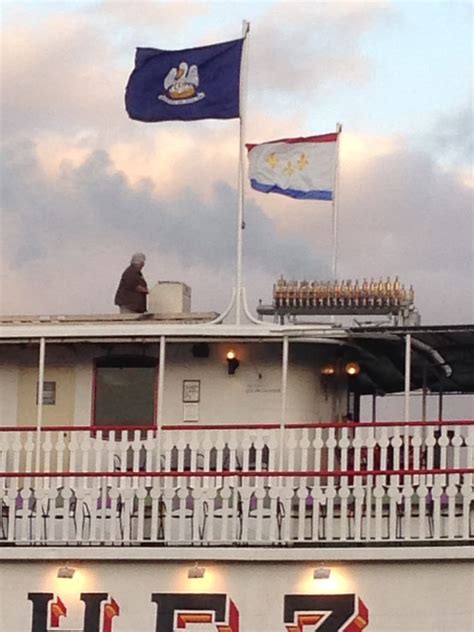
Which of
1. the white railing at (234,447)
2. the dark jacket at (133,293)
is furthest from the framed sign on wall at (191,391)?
the dark jacket at (133,293)

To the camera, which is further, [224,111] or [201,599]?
[224,111]

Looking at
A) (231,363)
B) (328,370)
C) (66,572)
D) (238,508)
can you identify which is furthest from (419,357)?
(66,572)

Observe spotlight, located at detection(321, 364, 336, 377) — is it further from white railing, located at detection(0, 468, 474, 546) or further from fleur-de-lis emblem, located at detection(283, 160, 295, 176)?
fleur-de-lis emblem, located at detection(283, 160, 295, 176)

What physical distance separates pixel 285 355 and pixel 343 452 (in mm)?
1597

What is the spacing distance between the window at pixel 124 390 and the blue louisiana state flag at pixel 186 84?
3162 mm

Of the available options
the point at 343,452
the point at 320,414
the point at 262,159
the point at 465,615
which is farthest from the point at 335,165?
the point at 465,615

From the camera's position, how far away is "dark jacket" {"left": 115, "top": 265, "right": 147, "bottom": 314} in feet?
77.2

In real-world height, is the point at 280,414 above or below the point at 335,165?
below

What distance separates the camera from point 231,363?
22641 mm

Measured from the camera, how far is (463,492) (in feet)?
64.4

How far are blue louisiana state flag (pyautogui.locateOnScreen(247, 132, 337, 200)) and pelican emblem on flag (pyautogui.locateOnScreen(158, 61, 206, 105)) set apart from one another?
44.4 inches

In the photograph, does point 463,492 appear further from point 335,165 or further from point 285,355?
point 335,165

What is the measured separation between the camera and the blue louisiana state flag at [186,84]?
22828mm

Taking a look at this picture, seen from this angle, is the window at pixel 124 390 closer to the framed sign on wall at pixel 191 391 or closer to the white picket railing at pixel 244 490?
the framed sign on wall at pixel 191 391
